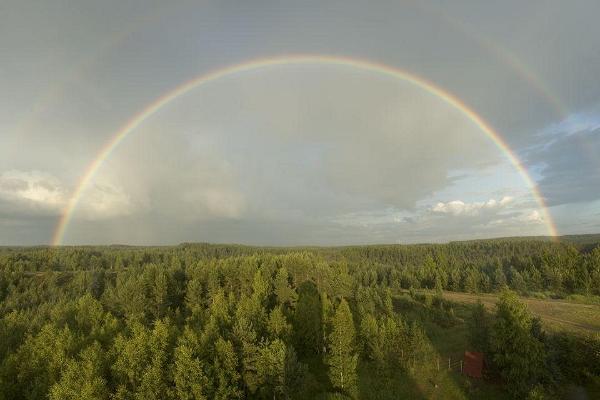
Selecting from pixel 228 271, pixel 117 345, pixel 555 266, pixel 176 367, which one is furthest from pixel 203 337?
pixel 555 266

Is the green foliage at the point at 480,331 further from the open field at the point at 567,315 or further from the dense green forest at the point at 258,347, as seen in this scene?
the open field at the point at 567,315

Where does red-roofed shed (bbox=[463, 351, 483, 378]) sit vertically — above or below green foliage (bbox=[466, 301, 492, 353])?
below

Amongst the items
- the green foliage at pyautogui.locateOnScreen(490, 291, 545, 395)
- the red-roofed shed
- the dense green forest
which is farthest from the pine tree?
the green foliage at pyautogui.locateOnScreen(490, 291, 545, 395)

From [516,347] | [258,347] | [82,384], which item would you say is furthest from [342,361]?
[82,384]

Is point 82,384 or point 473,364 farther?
point 473,364

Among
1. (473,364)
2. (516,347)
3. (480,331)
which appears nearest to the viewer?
(516,347)

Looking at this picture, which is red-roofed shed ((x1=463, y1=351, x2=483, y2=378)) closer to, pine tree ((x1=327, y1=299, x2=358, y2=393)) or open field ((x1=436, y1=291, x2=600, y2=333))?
pine tree ((x1=327, y1=299, x2=358, y2=393))

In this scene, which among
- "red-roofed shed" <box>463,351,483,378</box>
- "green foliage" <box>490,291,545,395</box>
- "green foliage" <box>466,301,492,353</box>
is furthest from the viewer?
"green foliage" <box>466,301,492,353</box>

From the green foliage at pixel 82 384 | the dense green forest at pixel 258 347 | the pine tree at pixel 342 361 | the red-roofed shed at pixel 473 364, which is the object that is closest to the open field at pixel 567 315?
the dense green forest at pixel 258 347

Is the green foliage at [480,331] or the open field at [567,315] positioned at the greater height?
the green foliage at [480,331]

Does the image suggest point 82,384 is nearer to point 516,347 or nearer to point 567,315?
point 516,347
